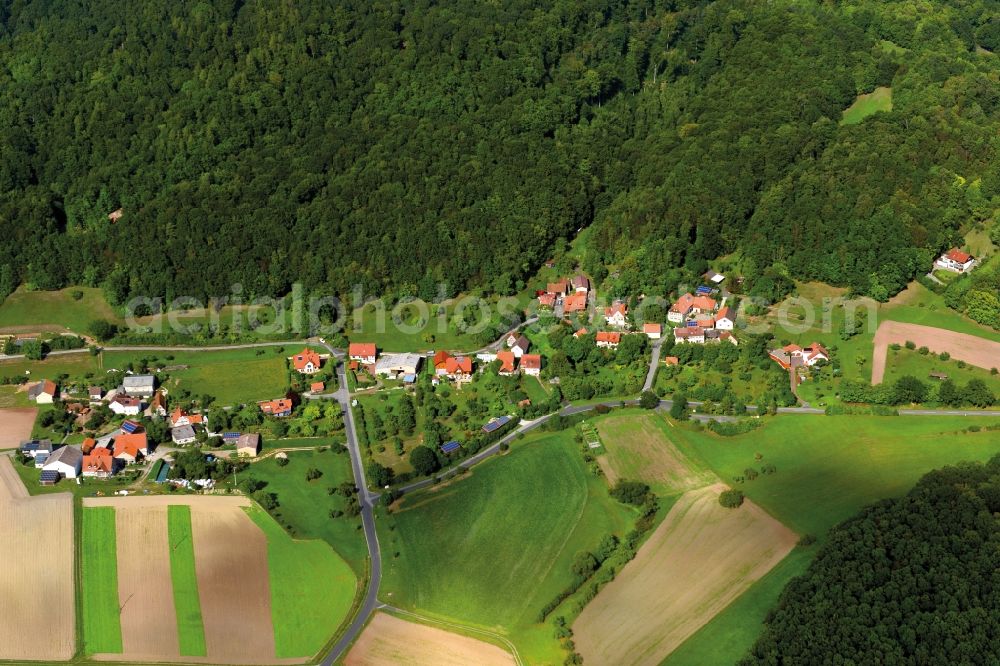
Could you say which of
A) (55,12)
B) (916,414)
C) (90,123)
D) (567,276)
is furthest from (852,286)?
(55,12)

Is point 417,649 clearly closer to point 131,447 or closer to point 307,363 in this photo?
point 131,447

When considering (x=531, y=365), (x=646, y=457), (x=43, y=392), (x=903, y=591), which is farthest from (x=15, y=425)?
(x=903, y=591)

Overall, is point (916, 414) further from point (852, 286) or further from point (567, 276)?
point (567, 276)

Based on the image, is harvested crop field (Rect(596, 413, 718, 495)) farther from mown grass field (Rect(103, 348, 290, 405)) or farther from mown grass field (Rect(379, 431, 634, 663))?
mown grass field (Rect(103, 348, 290, 405))

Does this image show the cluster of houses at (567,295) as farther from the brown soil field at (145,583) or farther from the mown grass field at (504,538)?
the brown soil field at (145,583)

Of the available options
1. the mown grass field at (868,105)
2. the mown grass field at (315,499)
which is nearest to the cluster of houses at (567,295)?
the mown grass field at (315,499)

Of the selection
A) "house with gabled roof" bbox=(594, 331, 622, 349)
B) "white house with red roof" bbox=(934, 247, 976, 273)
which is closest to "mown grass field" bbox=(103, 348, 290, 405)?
"house with gabled roof" bbox=(594, 331, 622, 349)
